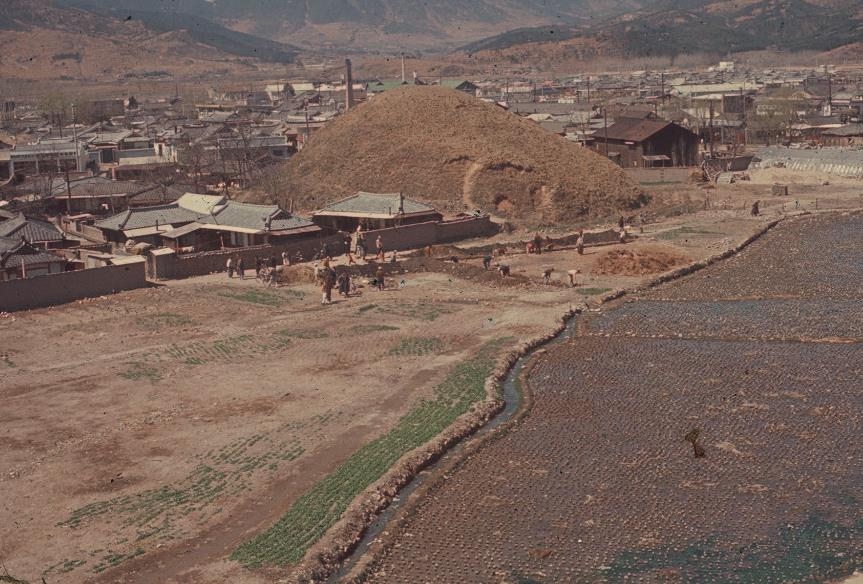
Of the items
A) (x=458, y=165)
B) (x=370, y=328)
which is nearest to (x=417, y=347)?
(x=370, y=328)

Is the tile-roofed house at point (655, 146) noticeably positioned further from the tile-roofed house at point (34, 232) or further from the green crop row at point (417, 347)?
the green crop row at point (417, 347)

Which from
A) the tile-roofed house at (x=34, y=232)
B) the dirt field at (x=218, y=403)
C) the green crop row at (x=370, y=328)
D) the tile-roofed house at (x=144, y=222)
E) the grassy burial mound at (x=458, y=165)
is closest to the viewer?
the dirt field at (x=218, y=403)

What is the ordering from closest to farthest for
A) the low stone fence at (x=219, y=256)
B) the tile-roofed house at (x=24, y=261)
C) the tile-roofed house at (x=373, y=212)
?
the tile-roofed house at (x=24, y=261) → the low stone fence at (x=219, y=256) → the tile-roofed house at (x=373, y=212)

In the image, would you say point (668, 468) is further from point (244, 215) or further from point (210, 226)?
point (210, 226)

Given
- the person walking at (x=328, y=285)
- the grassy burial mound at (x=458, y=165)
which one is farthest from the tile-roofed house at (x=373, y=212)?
the person walking at (x=328, y=285)

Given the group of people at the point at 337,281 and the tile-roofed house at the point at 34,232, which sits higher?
the tile-roofed house at the point at 34,232

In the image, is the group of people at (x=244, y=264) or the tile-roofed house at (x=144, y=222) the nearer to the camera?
the group of people at (x=244, y=264)

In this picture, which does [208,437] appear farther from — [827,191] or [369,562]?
[827,191]

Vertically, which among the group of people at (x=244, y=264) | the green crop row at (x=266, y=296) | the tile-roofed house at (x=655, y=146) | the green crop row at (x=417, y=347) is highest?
the tile-roofed house at (x=655, y=146)
